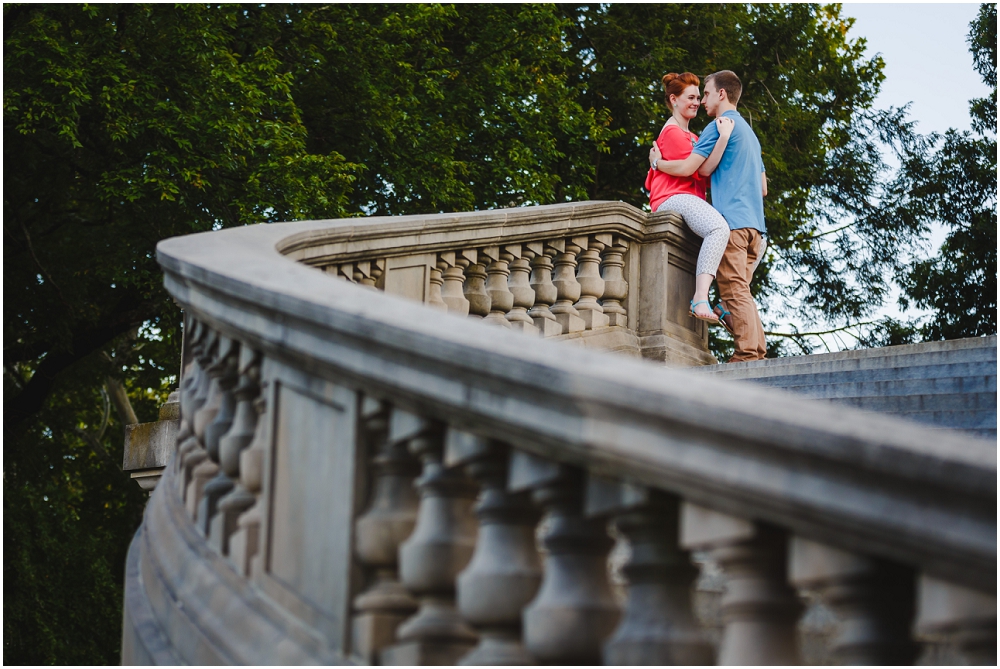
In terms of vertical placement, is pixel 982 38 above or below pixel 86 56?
above

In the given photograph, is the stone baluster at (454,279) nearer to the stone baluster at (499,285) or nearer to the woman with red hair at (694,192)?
the stone baluster at (499,285)

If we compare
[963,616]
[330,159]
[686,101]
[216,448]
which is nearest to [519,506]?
[963,616]

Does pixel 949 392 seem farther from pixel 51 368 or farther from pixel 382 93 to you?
pixel 51 368

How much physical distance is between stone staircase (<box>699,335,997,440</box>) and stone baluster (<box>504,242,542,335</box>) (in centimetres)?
145

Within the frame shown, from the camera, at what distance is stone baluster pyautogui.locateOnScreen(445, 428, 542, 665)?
7.29 feet

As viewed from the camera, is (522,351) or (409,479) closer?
(522,351)

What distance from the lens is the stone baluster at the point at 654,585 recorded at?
198 centimetres

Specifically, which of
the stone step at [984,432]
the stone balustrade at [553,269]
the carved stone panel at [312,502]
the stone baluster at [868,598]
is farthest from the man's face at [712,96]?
the stone baluster at [868,598]

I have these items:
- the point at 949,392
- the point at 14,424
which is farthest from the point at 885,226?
the point at 949,392

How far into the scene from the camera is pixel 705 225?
849cm

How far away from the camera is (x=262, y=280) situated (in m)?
3.02

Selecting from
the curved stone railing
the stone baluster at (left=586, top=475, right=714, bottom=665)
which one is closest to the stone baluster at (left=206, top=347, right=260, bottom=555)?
the curved stone railing

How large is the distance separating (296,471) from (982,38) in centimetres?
2043

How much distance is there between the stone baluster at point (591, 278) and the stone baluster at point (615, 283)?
0.25ft
